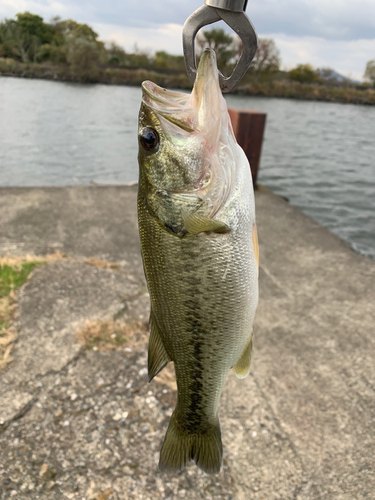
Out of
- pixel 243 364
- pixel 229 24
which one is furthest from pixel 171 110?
pixel 243 364

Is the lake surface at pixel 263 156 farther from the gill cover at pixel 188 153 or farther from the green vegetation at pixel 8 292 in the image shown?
the gill cover at pixel 188 153

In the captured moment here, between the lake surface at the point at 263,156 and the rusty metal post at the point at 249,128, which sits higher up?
the rusty metal post at the point at 249,128

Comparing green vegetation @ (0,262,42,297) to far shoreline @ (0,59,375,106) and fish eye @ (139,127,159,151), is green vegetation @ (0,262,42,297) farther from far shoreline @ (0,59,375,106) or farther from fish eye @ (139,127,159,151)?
far shoreline @ (0,59,375,106)

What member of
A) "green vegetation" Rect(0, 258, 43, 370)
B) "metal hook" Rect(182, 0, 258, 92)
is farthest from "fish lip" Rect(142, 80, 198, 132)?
"green vegetation" Rect(0, 258, 43, 370)

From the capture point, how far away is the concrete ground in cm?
239

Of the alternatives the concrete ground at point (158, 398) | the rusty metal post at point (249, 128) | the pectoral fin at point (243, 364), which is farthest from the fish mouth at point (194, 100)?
the rusty metal post at point (249, 128)

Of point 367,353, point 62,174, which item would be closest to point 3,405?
point 367,353

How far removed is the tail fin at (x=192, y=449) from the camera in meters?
1.70

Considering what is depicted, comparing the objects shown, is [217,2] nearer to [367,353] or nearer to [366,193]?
[367,353]

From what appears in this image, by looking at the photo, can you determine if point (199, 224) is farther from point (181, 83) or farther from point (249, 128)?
point (181, 83)

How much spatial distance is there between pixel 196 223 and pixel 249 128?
6.20 metres

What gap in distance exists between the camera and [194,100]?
1432 mm

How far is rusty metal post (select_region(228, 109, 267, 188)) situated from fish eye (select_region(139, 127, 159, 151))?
578 centimetres

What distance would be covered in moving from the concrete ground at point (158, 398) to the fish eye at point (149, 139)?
6.76ft
